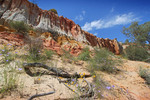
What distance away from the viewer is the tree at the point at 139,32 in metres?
11.9

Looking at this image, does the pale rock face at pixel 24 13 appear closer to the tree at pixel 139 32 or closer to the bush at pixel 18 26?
the bush at pixel 18 26

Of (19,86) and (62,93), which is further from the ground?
(19,86)

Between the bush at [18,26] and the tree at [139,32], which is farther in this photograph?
the tree at [139,32]

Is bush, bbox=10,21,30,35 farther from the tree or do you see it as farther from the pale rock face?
the tree

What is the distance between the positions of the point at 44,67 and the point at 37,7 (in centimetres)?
1604

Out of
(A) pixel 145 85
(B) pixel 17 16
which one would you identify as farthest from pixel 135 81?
(B) pixel 17 16

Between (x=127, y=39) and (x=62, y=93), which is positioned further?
(x=127, y=39)

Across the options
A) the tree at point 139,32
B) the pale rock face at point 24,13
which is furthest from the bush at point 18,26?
the tree at point 139,32

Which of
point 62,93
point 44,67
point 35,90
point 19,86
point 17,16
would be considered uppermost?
point 17,16

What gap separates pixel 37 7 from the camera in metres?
14.3

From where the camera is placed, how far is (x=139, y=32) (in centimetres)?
1277

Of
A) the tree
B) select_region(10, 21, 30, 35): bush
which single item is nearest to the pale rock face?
select_region(10, 21, 30, 35): bush

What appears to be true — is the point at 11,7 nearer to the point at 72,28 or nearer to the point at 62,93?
the point at 72,28

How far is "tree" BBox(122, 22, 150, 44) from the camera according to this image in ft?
39.1
